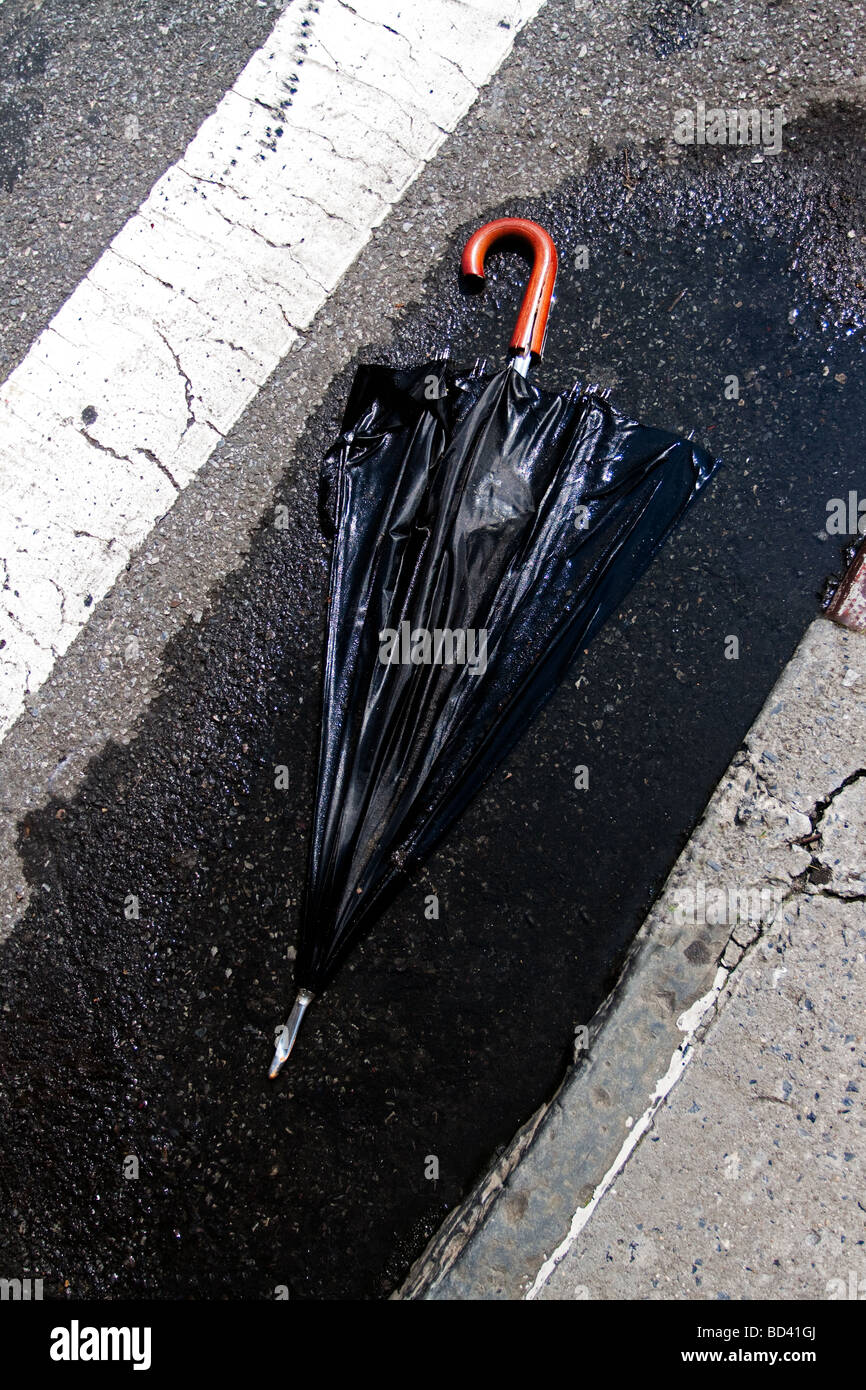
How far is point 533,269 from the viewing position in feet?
9.22

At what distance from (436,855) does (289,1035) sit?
0.71m

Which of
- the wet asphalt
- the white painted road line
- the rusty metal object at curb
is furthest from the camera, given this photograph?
the white painted road line

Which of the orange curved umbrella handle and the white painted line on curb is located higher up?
the orange curved umbrella handle

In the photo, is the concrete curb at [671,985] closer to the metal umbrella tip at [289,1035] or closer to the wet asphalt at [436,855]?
the wet asphalt at [436,855]

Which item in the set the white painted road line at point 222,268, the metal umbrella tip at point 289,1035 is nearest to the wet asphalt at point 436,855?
the metal umbrella tip at point 289,1035

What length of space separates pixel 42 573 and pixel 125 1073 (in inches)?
66.2

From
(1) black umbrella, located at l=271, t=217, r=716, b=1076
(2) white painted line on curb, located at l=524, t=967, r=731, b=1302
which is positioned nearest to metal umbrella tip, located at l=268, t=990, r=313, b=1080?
(1) black umbrella, located at l=271, t=217, r=716, b=1076

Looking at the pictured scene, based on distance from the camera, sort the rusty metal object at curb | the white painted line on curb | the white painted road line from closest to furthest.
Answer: the white painted line on curb < the rusty metal object at curb < the white painted road line

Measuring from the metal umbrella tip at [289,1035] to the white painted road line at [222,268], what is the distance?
1597 millimetres

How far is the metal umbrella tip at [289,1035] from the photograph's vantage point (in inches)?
102

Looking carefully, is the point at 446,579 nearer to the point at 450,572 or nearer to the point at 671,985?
the point at 450,572

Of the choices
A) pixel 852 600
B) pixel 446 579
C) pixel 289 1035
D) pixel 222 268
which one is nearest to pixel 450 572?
pixel 446 579

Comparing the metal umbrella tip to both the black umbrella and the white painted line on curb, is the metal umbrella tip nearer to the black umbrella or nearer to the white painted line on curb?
the black umbrella

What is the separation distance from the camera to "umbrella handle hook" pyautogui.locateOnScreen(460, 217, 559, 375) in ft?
9.12
